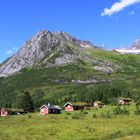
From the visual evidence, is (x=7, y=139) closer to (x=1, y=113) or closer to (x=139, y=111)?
(x=139, y=111)

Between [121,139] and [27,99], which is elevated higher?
[27,99]

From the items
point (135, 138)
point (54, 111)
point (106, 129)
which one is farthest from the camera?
point (54, 111)

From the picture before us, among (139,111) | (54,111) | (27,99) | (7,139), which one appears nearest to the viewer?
(7,139)

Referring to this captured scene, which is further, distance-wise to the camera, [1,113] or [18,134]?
[1,113]

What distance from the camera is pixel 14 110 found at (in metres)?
186

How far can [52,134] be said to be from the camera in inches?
2525

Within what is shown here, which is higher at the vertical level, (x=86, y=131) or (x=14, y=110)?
(x=14, y=110)


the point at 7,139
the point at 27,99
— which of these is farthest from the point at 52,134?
the point at 27,99

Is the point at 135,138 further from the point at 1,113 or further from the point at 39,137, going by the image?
the point at 1,113

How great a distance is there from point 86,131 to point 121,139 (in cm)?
1463

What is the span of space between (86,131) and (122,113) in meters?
46.8

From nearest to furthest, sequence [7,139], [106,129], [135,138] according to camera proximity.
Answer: [135,138] < [7,139] < [106,129]

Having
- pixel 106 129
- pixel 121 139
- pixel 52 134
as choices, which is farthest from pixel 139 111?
pixel 121 139

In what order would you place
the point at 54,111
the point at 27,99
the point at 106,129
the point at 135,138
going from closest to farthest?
the point at 135,138, the point at 106,129, the point at 54,111, the point at 27,99
